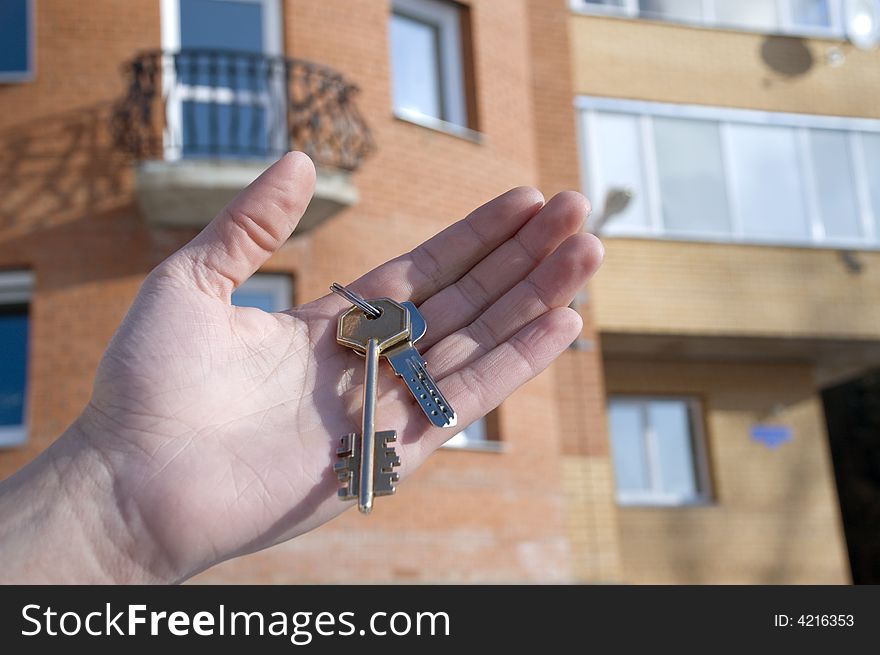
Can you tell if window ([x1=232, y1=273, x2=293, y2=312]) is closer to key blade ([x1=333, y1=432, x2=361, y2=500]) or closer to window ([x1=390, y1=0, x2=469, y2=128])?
window ([x1=390, y1=0, x2=469, y2=128])

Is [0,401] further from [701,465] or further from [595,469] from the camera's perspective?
[701,465]

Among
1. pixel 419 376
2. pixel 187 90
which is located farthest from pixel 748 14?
pixel 419 376

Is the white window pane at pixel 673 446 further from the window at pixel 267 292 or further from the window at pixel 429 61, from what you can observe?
the window at pixel 267 292

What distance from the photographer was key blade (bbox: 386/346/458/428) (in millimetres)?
2648

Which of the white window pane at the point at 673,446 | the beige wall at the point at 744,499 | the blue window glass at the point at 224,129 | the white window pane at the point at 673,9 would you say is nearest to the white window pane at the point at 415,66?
the blue window glass at the point at 224,129

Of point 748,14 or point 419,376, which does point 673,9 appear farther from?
point 419,376

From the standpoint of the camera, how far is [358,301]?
276 centimetres

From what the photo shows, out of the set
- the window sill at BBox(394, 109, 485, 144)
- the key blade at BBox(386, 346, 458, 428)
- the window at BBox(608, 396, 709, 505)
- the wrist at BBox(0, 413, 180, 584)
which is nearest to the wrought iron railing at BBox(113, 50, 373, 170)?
the window sill at BBox(394, 109, 485, 144)

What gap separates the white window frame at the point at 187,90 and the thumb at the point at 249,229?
6.82 metres

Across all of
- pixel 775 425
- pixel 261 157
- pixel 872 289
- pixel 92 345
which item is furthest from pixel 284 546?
pixel 872 289

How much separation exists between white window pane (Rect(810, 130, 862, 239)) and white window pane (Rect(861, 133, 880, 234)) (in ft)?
0.75

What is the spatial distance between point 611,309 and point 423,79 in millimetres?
3150

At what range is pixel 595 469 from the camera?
1138 cm

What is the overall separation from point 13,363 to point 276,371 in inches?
283
